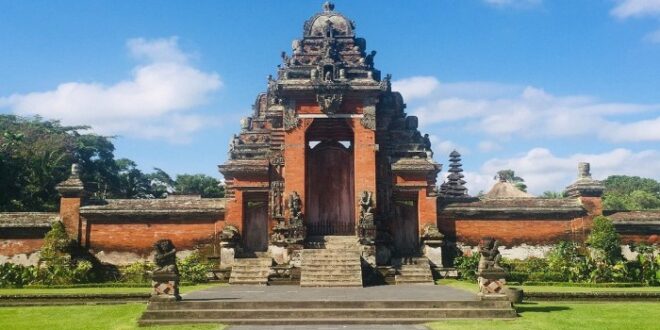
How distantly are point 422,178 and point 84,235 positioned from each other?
40.7ft

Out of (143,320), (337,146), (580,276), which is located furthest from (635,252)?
(143,320)

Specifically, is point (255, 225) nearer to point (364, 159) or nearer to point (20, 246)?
point (364, 159)

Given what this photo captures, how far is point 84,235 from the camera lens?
20984 millimetres

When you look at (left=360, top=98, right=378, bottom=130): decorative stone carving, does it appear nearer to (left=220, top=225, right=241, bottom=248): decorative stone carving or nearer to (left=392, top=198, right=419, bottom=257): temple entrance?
(left=392, top=198, right=419, bottom=257): temple entrance

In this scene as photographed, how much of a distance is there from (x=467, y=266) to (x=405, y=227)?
2809mm

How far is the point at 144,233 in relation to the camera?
21031 mm

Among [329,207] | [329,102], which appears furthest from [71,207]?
[329,102]

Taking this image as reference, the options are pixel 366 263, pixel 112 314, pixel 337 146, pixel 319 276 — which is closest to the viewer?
pixel 112 314

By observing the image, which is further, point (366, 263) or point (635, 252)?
point (635, 252)

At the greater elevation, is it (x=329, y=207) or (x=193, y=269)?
(x=329, y=207)

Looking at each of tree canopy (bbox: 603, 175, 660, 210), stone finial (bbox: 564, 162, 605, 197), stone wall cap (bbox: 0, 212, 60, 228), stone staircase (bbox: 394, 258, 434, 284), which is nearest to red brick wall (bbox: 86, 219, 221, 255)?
stone wall cap (bbox: 0, 212, 60, 228)

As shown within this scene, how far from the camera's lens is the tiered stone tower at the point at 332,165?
19.6m

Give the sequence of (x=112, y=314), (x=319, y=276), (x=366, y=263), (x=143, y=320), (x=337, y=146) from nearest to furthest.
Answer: (x=143, y=320)
(x=112, y=314)
(x=319, y=276)
(x=366, y=263)
(x=337, y=146)

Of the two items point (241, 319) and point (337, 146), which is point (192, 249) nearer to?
point (337, 146)
